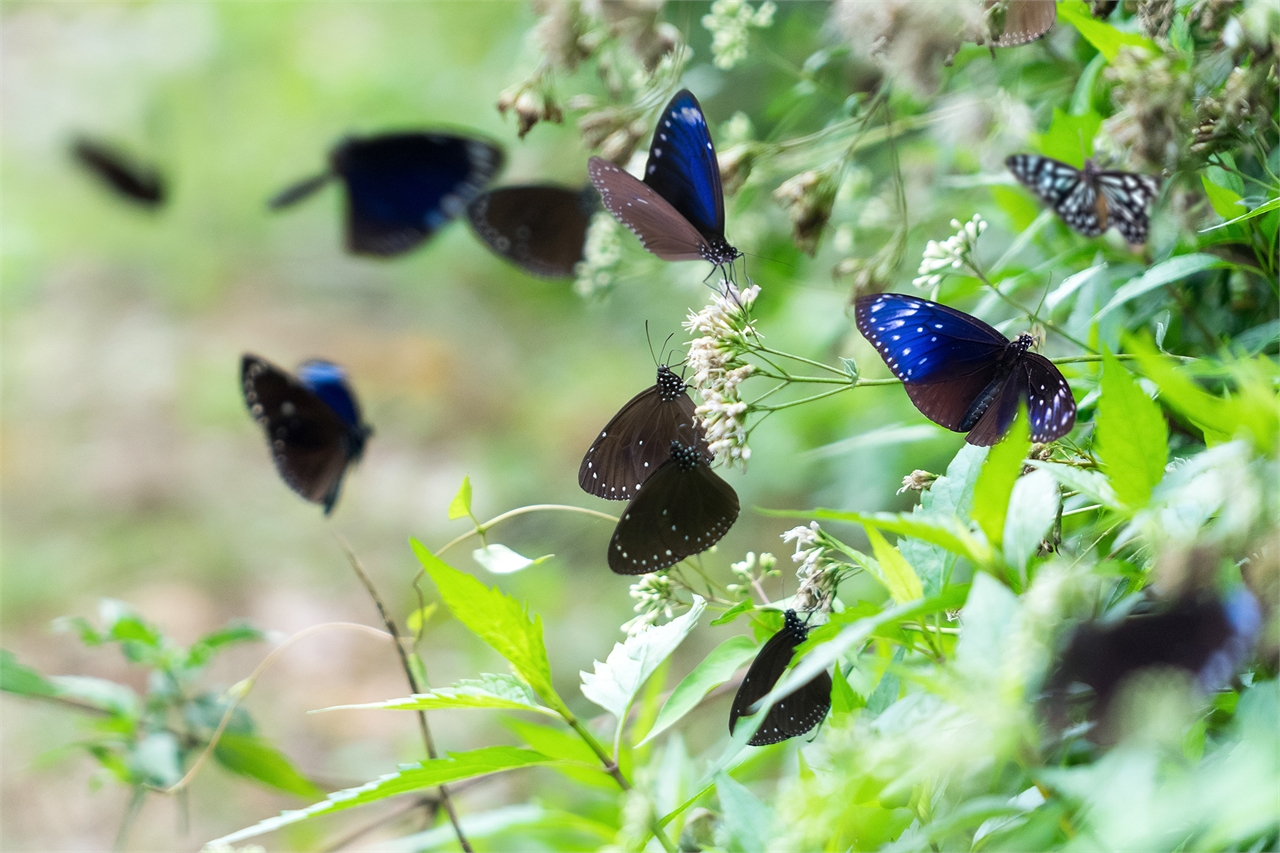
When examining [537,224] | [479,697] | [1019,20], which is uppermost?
[537,224]

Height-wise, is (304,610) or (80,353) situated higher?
(80,353)

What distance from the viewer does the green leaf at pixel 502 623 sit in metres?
0.51

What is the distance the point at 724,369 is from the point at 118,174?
7.54 ft

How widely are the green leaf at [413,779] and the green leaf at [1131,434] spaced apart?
0.38 m

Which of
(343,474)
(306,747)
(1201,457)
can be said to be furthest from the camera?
(306,747)

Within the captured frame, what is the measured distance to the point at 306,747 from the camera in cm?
252

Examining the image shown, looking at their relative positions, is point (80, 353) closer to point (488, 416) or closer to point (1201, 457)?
point (488, 416)


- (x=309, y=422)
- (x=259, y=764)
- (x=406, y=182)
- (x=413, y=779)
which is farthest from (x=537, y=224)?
(x=413, y=779)

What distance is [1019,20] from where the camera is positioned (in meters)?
0.63

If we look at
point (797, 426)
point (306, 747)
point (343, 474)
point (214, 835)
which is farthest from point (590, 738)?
point (306, 747)

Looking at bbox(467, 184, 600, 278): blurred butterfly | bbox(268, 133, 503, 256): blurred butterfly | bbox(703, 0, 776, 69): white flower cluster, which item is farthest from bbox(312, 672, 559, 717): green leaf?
bbox(268, 133, 503, 256): blurred butterfly

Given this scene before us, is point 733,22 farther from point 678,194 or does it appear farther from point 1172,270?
point 1172,270

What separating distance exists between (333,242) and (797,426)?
2.56 m

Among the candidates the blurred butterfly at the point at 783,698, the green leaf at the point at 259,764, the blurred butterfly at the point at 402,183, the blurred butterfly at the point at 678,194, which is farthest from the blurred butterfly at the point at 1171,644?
the blurred butterfly at the point at 402,183
